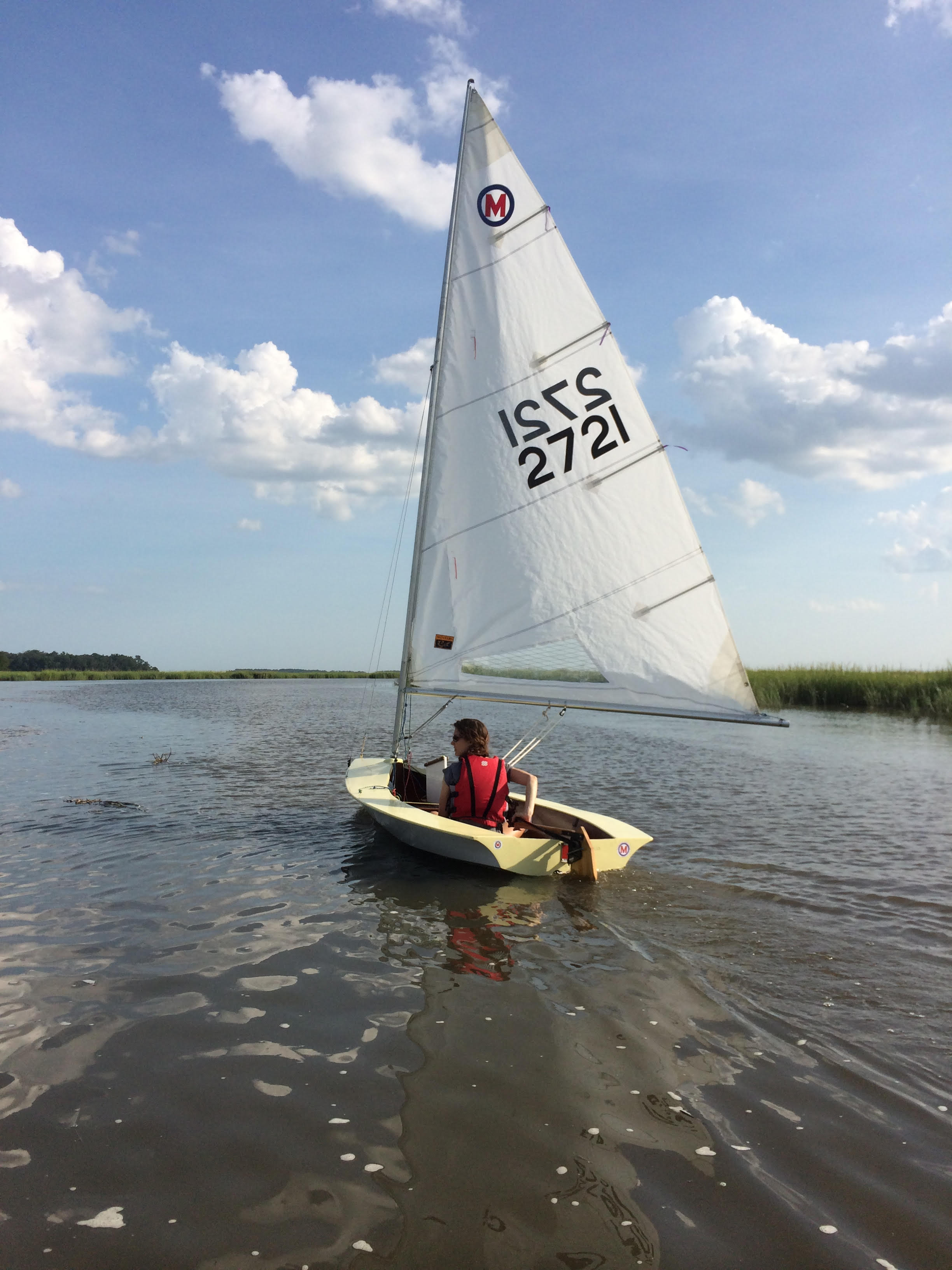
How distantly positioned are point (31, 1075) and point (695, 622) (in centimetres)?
738

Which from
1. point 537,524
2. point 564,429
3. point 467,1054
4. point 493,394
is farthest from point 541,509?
point 467,1054

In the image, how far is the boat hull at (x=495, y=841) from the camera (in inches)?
313

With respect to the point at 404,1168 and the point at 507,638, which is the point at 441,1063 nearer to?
the point at 404,1168

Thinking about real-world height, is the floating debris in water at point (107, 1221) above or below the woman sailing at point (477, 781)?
below

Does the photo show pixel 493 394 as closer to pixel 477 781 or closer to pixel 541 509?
pixel 541 509

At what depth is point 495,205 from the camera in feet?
32.0

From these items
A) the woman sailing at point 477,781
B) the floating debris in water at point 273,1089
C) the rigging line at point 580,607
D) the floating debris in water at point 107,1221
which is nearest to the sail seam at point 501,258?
the rigging line at point 580,607

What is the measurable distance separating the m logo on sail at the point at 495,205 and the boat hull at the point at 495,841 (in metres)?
7.43

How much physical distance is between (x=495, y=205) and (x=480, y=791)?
7345 millimetres

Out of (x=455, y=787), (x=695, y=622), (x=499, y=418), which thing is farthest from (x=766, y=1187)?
(x=499, y=418)

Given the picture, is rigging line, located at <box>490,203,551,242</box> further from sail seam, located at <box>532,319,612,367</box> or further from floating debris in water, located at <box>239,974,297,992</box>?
floating debris in water, located at <box>239,974,297,992</box>

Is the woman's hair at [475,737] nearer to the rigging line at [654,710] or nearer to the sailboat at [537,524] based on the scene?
the rigging line at [654,710]

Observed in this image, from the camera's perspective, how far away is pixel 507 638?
9.70m

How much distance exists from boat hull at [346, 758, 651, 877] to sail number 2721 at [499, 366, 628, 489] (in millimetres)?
4185
